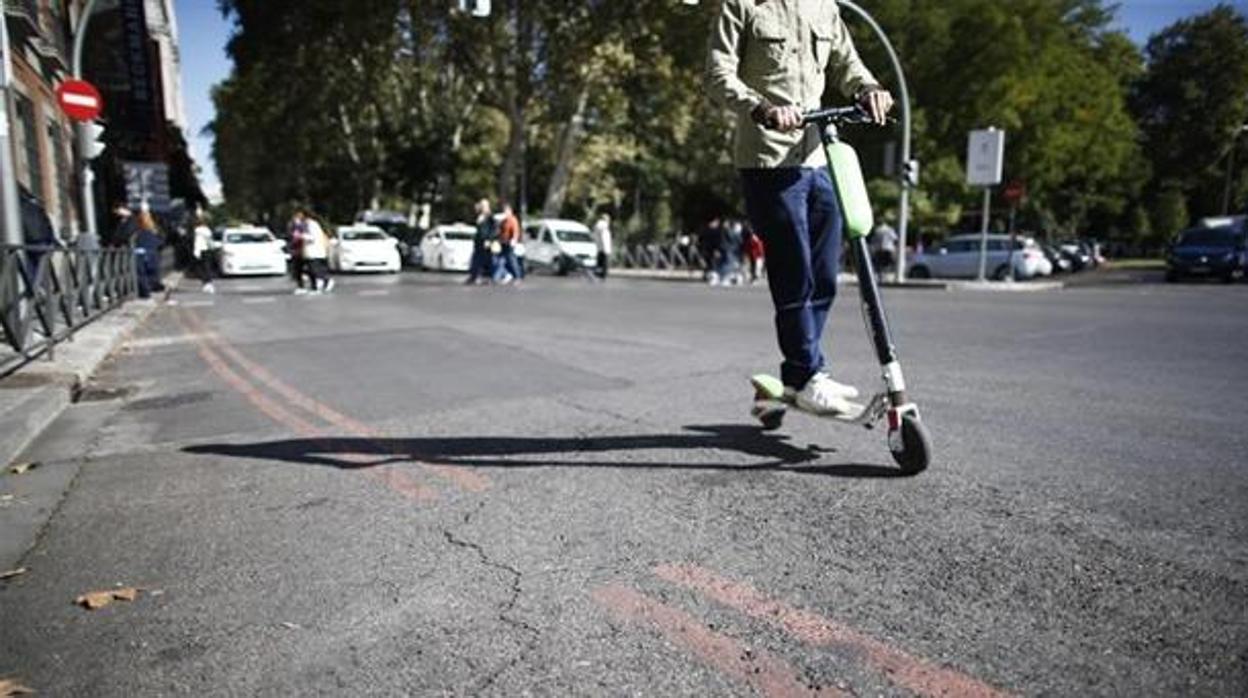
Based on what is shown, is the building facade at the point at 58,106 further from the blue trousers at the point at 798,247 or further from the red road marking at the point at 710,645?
the red road marking at the point at 710,645

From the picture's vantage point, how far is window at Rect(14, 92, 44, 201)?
16.5 m

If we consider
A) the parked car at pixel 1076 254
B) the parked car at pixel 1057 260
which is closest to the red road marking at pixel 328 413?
the parked car at pixel 1057 260

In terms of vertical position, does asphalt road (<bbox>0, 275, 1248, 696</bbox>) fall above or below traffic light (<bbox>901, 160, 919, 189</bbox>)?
below

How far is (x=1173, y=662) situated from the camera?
1.97 meters

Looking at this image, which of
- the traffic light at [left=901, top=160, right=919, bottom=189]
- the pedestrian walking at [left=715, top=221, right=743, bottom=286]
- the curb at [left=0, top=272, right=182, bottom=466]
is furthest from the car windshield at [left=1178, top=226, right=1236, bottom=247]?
the curb at [left=0, top=272, right=182, bottom=466]

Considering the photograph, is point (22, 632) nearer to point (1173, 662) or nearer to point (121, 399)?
point (1173, 662)

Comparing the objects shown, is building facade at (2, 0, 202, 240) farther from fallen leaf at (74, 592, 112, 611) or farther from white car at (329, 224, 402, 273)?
fallen leaf at (74, 592, 112, 611)

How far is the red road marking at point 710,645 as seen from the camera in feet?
6.41

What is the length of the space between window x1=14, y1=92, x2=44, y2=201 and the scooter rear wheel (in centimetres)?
1761

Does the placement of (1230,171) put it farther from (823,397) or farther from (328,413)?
(328,413)

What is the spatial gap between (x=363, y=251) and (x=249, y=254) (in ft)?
11.1

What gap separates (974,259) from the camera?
28.7m

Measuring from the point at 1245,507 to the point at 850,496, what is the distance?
130 centimetres

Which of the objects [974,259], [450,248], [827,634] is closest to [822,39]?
[827,634]
